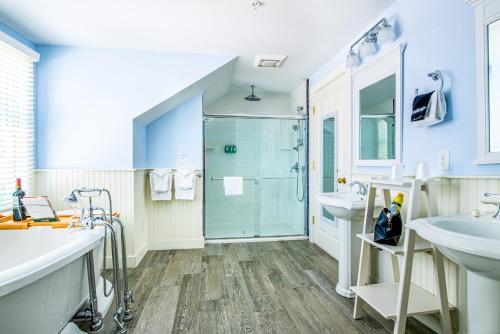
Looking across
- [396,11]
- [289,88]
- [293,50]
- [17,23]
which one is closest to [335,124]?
[293,50]

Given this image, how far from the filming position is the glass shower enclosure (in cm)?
354

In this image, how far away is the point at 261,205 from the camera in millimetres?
3781

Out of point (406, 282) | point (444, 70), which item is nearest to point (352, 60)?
point (444, 70)

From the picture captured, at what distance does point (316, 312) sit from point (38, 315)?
1570 mm

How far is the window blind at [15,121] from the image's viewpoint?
2182 mm

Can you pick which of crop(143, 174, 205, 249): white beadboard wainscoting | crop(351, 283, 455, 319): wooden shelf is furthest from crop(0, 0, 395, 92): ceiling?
crop(351, 283, 455, 319): wooden shelf

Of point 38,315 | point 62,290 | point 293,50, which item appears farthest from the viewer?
point 293,50

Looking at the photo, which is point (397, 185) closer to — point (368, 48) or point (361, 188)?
point (361, 188)

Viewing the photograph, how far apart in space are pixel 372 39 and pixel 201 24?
4.47 ft

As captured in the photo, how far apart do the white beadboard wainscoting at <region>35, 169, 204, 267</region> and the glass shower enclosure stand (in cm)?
29

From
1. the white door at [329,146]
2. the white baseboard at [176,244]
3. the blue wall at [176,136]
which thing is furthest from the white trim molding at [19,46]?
the white door at [329,146]

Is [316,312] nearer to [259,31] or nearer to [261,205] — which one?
[261,205]

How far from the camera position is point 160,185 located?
3.06m

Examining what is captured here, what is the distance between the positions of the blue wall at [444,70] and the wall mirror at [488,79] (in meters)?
0.04
